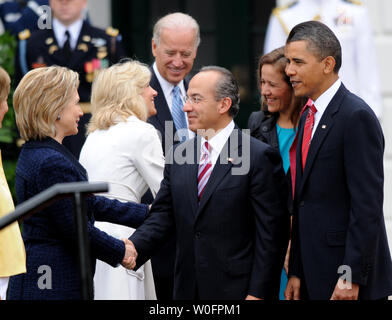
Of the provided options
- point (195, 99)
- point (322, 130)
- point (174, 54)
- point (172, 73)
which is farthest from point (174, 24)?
point (322, 130)

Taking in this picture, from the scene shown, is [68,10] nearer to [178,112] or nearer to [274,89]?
[178,112]

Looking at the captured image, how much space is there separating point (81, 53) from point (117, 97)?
1871mm

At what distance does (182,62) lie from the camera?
634cm

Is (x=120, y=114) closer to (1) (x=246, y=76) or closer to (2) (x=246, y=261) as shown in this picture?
(2) (x=246, y=261)

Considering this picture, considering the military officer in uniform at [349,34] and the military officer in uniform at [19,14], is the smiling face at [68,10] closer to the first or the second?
the military officer in uniform at [19,14]

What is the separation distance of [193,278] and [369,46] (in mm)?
3055

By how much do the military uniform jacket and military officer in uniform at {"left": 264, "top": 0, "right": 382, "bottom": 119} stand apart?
117 centimetres

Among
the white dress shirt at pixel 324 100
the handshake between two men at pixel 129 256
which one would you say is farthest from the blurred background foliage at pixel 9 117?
the white dress shirt at pixel 324 100

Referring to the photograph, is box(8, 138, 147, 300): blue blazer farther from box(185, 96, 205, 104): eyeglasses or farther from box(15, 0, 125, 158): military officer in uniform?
box(15, 0, 125, 158): military officer in uniform

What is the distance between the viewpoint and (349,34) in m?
7.38

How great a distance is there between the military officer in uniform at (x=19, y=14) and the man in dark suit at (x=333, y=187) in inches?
150

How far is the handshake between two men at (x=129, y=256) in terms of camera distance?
5.15 m
